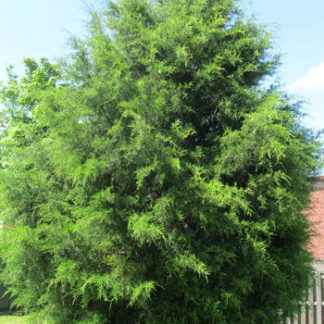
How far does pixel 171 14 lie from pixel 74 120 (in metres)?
1.84

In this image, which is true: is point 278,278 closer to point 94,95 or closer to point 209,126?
point 209,126

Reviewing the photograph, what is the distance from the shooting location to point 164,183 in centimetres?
349

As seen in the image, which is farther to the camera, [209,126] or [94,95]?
[209,126]

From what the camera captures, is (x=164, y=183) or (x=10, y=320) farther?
(x=10, y=320)

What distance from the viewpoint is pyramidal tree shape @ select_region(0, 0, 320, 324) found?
3.38 m

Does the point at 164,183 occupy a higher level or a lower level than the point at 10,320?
higher

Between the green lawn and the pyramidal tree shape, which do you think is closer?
the pyramidal tree shape

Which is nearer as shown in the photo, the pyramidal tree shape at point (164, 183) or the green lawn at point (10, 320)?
the pyramidal tree shape at point (164, 183)

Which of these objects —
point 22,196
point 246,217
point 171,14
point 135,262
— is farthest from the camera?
point 171,14

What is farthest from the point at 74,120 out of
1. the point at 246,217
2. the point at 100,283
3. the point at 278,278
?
the point at 278,278

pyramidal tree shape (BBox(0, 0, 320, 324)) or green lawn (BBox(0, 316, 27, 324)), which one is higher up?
pyramidal tree shape (BBox(0, 0, 320, 324))

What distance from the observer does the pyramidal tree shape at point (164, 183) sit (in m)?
3.38

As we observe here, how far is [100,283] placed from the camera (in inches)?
127

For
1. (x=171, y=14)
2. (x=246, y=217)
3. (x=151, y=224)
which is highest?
(x=171, y=14)
